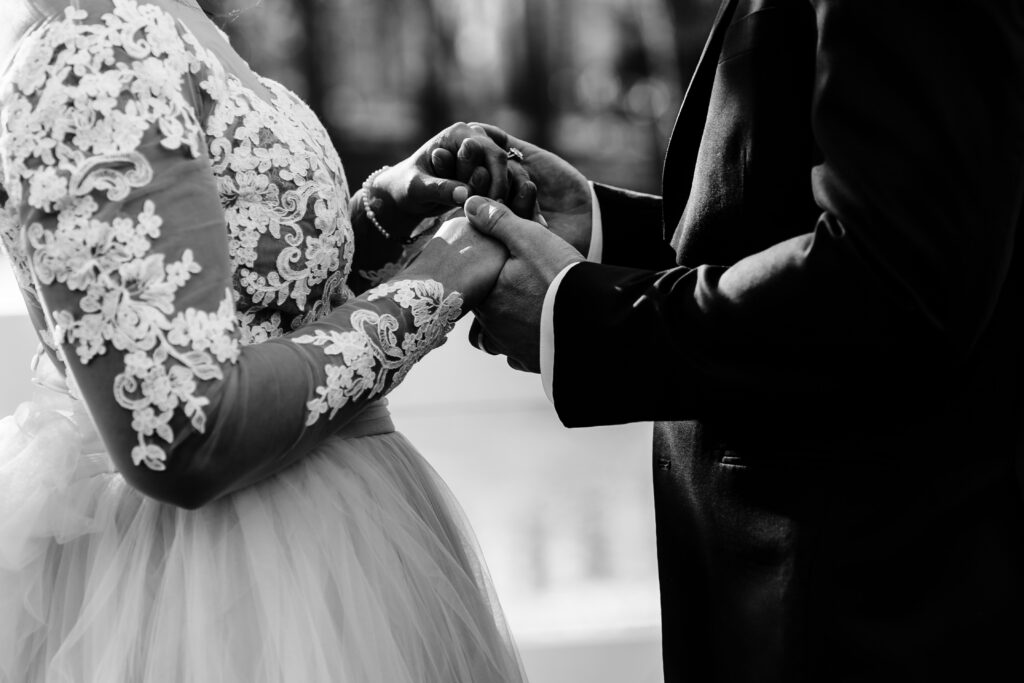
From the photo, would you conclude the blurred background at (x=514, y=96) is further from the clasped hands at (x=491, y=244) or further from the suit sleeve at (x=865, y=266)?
the suit sleeve at (x=865, y=266)

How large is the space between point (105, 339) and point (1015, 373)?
0.96m

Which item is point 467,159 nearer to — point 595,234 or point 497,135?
point 497,135

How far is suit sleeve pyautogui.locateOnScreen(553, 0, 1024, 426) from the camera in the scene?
0.99 meters

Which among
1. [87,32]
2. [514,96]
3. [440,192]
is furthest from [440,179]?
[514,96]

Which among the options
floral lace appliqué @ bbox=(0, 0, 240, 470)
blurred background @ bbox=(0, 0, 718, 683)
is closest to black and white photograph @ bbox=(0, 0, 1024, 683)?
floral lace appliqué @ bbox=(0, 0, 240, 470)

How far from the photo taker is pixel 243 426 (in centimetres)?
99

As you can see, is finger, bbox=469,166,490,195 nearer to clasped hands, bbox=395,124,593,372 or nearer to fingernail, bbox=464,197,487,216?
clasped hands, bbox=395,124,593,372

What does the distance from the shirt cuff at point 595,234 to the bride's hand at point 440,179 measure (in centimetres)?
19

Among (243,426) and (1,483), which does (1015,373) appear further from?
(1,483)

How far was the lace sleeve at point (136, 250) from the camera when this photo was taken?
94 cm

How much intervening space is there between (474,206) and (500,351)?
0.22 m

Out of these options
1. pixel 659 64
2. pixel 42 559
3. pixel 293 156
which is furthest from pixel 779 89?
pixel 659 64

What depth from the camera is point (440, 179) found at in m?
1.48

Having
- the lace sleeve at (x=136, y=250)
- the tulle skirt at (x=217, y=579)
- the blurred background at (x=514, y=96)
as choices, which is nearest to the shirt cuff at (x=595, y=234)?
the tulle skirt at (x=217, y=579)
